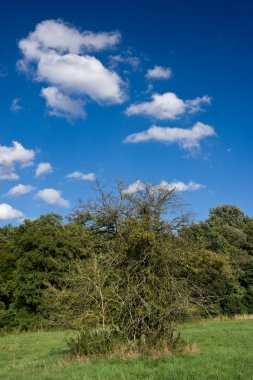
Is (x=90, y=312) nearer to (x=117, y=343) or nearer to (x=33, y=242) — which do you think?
(x=117, y=343)

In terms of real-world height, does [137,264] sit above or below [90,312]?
above

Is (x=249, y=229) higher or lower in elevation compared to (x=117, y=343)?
higher

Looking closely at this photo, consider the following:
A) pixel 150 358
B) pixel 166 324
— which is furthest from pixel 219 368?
pixel 166 324

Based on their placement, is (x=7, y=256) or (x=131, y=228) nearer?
(x=131, y=228)

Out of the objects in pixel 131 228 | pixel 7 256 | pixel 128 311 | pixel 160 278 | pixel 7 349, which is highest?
pixel 7 256

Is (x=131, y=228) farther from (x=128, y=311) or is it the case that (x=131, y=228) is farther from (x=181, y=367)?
(x=181, y=367)

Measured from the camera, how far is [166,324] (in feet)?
54.3

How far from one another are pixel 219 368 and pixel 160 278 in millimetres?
5220

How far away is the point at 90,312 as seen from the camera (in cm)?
1625

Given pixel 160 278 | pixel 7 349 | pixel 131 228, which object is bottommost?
pixel 7 349

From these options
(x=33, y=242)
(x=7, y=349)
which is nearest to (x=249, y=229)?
(x=33, y=242)

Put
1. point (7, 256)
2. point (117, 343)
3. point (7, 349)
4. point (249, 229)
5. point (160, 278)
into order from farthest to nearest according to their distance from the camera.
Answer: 1. point (249, 229)
2. point (7, 256)
3. point (7, 349)
4. point (160, 278)
5. point (117, 343)

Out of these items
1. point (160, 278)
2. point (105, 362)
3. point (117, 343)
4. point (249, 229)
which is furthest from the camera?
point (249, 229)

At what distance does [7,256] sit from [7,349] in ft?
88.7
